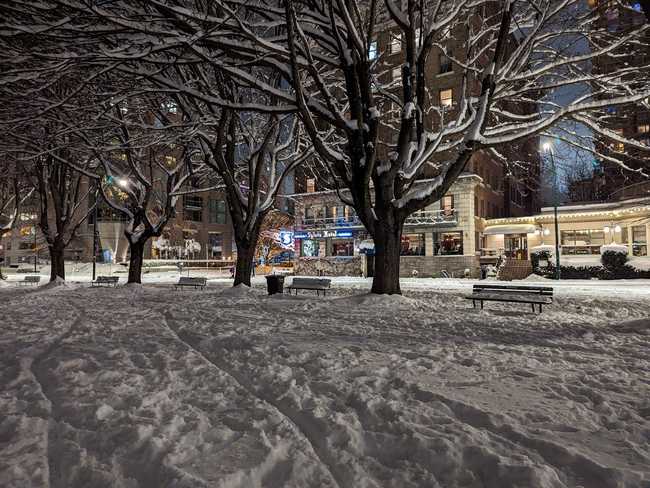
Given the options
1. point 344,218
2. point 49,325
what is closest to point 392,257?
point 49,325

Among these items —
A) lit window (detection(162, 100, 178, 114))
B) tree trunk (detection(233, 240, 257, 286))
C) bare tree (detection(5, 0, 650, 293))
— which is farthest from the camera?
lit window (detection(162, 100, 178, 114))

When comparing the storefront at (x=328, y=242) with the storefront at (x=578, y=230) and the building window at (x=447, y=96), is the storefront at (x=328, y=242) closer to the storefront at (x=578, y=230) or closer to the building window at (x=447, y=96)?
the storefront at (x=578, y=230)

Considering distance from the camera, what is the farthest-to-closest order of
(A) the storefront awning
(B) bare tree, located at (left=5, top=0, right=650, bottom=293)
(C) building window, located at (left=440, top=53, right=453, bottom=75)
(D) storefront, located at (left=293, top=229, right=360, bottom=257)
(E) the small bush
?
(D) storefront, located at (left=293, top=229, right=360, bottom=257) → (C) building window, located at (left=440, top=53, right=453, bottom=75) → (A) the storefront awning → (E) the small bush → (B) bare tree, located at (left=5, top=0, right=650, bottom=293)

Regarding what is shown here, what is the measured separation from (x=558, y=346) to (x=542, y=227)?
31489 mm

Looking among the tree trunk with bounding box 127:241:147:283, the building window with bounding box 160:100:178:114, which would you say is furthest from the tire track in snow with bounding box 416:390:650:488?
the tree trunk with bounding box 127:241:147:283

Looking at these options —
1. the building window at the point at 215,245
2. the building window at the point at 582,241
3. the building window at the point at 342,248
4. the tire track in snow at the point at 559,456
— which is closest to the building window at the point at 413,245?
the building window at the point at 342,248

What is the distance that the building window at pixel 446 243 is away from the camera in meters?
33.4

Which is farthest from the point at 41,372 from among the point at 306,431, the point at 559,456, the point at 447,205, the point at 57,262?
the point at 447,205

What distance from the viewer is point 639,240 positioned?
100 ft

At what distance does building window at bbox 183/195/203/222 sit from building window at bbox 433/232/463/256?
5427 centimetres

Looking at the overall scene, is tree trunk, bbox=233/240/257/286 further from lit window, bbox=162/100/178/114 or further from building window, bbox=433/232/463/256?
building window, bbox=433/232/463/256

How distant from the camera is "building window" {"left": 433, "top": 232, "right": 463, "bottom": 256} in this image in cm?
3341

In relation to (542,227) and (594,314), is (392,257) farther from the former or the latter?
(542,227)

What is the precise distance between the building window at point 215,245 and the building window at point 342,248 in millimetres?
46999
